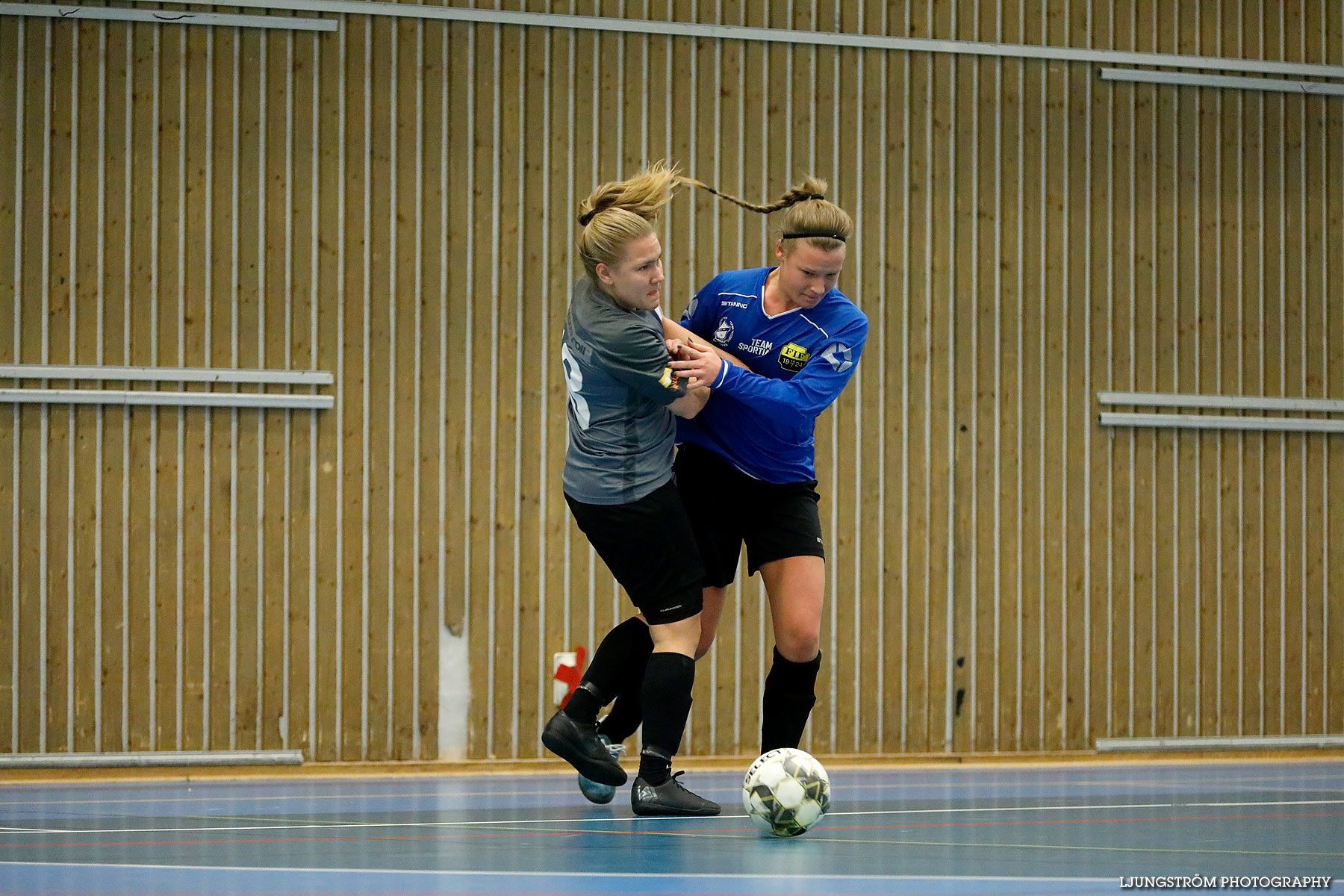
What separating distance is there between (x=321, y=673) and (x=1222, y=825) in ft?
13.5

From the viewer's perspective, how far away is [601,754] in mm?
3768

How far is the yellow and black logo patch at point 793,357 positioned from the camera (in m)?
3.99

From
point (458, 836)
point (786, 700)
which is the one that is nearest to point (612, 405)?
point (786, 700)

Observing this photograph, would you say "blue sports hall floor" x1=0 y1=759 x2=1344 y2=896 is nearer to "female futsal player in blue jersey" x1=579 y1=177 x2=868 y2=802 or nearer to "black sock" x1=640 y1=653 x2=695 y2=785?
"black sock" x1=640 y1=653 x2=695 y2=785

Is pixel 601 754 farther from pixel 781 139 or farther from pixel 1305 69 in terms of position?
pixel 1305 69

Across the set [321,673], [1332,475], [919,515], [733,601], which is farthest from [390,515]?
[1332,475]

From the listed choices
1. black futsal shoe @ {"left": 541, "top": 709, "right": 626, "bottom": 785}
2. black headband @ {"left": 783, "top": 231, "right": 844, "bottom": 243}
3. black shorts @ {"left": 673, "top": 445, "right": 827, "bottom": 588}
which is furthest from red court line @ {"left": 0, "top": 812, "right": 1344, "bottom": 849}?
black headband @ {"left": 783, "top": 231, "right": 844, "bottom": 243}

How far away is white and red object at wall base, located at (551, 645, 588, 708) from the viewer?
6551 millimetres

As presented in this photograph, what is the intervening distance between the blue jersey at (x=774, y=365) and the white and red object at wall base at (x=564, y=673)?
268 cm

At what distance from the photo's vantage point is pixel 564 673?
6.55m

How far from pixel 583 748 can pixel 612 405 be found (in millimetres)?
913

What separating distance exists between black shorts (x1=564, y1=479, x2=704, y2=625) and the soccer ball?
1.74 feet

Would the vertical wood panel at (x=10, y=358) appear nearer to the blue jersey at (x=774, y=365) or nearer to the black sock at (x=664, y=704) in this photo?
the blue jersey at (x=774, y=365)

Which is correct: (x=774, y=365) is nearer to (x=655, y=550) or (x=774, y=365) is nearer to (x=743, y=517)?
(x=743, y=517)
